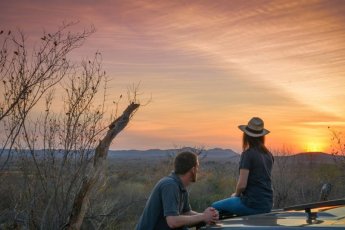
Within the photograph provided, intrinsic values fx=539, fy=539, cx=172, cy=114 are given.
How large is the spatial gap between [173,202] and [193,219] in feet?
1.14

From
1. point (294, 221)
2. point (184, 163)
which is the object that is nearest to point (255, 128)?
point (184, 163)

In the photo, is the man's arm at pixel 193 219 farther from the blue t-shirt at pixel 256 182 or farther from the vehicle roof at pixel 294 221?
the blue t-shirt at pixel 256 182

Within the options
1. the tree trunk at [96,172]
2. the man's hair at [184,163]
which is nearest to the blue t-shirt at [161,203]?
the man's hair at [184,163]

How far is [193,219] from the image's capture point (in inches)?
160

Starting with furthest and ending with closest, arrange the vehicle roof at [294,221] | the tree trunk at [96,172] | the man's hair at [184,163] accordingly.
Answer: the tree trunk at [96,172] → the man's hair at [184,163] → the vehicle roof at [294,221]

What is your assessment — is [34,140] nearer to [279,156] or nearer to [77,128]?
[77,128]

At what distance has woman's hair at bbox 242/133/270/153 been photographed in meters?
6.18

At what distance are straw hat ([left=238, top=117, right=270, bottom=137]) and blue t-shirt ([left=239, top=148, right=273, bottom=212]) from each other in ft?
0.85

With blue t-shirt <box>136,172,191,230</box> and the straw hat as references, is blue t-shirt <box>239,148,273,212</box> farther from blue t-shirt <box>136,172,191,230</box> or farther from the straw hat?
blue t-shirt <box>136,172,191,230</box>

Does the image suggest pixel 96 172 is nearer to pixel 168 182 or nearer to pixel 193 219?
pixel 168 182

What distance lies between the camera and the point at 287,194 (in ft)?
52.6

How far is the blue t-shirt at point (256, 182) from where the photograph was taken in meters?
5.90

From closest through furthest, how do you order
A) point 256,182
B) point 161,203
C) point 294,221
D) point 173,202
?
point 294,221 < point 173,202 < point 161,203 < point 256,182

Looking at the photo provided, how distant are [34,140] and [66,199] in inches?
43.7
